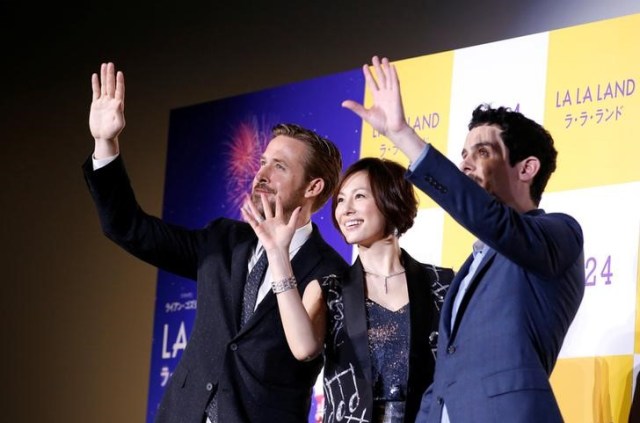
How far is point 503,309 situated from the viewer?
2449 millimetres

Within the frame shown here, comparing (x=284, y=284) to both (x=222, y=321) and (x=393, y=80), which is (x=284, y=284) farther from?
(x=393, y=80)

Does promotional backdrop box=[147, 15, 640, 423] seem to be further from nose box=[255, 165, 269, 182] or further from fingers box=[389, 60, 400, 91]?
fingers box=[389, 60, 400, 91]

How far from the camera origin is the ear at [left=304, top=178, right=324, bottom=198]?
136 inches

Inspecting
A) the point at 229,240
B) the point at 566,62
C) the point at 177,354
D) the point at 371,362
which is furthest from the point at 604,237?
the point at 177,354

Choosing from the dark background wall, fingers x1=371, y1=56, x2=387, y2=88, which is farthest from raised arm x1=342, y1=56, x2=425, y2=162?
the dark background wall

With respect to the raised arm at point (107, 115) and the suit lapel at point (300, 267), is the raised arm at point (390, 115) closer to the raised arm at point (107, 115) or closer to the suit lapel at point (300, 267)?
the suit lapel at point (300, 267)

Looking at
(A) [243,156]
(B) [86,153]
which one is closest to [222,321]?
(A) [243,156]

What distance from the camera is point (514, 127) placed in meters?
2.80

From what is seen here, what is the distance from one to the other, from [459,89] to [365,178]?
918 mm

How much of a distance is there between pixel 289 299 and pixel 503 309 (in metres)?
0.65

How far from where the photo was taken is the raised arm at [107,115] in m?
3.20

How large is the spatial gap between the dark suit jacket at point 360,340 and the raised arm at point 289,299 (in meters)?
0.04

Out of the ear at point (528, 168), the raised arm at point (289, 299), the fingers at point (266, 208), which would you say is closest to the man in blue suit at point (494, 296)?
the ear at point (528, 168)

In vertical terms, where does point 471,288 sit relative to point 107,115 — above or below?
below
